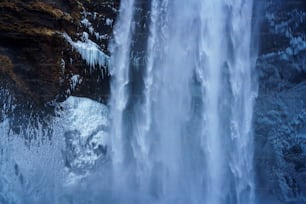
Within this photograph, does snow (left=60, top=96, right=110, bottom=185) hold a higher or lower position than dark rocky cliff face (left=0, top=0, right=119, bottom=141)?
lower

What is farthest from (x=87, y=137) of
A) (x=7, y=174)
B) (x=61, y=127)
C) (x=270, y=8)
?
(x=270, y=8)

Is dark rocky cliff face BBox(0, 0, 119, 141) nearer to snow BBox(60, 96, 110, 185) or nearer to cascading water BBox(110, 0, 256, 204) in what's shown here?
snow BBox(60, 96, 110, 185)

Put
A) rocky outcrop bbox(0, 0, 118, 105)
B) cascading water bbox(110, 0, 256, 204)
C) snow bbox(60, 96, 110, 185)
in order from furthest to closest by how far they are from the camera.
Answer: cascading water bbox(110, 0, 256, 204), snow bbox(60, 96, 110, 185), rocky outcrop bbox(0, 0, 118, 105)

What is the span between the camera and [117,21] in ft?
17.0

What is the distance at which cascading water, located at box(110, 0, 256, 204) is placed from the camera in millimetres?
5090

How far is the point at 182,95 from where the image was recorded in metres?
5.25

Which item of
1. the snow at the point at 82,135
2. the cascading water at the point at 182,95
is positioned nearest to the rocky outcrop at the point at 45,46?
the snow at the point at 82,135

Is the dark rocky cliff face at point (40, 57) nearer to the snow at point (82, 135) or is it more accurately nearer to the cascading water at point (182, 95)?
the snow at point (82, 135)

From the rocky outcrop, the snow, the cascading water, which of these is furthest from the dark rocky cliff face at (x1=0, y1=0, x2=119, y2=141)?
the cascading water

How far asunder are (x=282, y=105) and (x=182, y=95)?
143 cm

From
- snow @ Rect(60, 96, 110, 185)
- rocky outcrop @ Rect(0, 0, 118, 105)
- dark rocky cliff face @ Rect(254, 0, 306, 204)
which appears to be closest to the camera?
rocky outcrop @ Rect(0, 0, 118, 105)

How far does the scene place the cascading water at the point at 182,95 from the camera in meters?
5.09

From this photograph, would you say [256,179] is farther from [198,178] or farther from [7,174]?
[7,174]

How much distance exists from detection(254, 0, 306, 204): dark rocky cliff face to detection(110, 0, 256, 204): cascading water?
0.65ft
